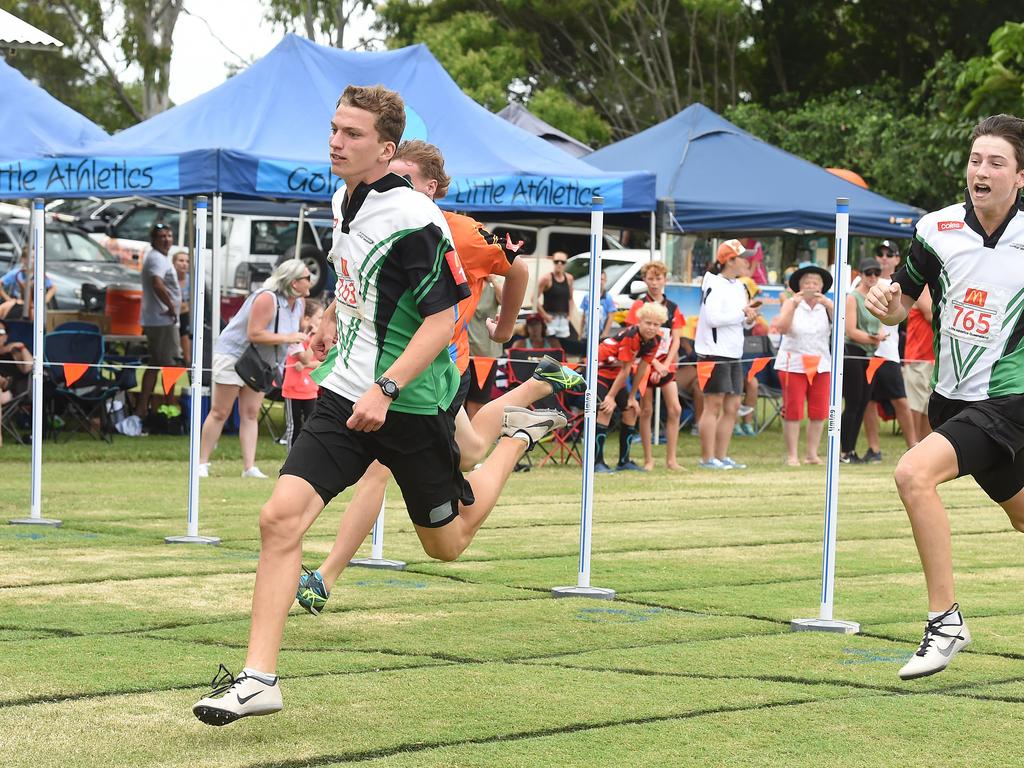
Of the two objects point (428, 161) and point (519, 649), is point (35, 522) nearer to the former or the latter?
point (428, 161)

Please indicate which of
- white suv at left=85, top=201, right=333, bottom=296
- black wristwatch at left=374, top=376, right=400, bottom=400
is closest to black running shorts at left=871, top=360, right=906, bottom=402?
white suv at left=85, top=201, right=333, bottom=296

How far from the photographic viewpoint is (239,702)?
16.4ft

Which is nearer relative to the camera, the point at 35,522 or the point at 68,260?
the point at 35,522

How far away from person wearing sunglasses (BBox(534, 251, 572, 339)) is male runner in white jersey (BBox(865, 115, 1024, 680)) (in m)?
12.9

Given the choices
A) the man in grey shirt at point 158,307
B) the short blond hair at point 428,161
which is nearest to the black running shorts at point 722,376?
the man in grey shirt at point 158,307

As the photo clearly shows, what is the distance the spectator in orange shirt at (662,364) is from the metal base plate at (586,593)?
23.8 ft

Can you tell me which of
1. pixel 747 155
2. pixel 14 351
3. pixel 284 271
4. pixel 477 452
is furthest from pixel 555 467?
pixel 477 452

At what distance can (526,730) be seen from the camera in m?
5.30

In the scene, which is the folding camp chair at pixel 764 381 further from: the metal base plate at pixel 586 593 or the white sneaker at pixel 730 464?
the metal base plate at pixel 586 593

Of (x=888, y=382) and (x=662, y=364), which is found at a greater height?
(x=662, y=364)

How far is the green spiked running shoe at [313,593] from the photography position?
700 cm

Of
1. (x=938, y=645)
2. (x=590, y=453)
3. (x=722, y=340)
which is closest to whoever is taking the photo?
(x=938, y=645)

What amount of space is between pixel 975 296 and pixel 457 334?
234 cm

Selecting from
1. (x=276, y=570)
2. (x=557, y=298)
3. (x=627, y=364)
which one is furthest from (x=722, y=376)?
(x=276, y=570)
